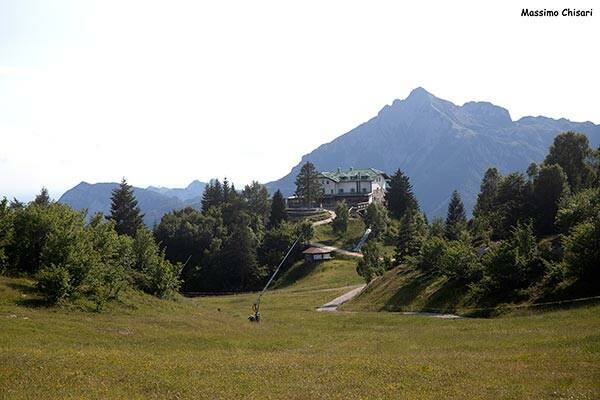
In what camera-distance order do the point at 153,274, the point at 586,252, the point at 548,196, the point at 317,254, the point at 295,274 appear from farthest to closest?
the point at 317,254
the point at 295,274
the point at 548,196
the point at 153,274
the point at 586,252

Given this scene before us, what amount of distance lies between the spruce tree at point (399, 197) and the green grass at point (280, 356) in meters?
93.3

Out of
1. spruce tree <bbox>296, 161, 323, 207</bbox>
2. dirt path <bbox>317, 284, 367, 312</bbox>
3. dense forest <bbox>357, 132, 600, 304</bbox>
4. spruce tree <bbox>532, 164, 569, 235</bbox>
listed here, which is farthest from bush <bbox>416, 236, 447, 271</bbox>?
spruce tree <bbox>296, 161, 323, 207</bbox>

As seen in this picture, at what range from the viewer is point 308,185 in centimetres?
15688

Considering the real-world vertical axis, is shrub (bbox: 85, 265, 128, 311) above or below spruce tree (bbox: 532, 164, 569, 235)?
below

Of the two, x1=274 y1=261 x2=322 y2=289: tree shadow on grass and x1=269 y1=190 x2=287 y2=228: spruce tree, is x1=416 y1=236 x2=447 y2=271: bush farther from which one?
x1=269 y1=190 x2=287 y2=228: spruce tree

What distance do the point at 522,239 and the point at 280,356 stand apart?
1215 inches

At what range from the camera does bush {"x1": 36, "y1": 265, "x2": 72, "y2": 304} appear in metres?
36.1

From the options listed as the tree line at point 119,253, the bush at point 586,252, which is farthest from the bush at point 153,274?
the bush at point 586,252

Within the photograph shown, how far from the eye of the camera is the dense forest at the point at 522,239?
1725 inches

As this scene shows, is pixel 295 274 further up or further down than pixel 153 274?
further down

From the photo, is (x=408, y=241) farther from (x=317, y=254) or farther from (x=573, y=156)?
(x=573, y=156)

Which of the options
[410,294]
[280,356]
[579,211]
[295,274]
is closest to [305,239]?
[295,274]

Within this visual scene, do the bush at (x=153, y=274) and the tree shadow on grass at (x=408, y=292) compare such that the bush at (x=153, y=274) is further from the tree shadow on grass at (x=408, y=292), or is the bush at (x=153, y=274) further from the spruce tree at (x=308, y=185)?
the spruce tree at (x=308, y=185)

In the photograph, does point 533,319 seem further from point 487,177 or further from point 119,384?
point 487,177
